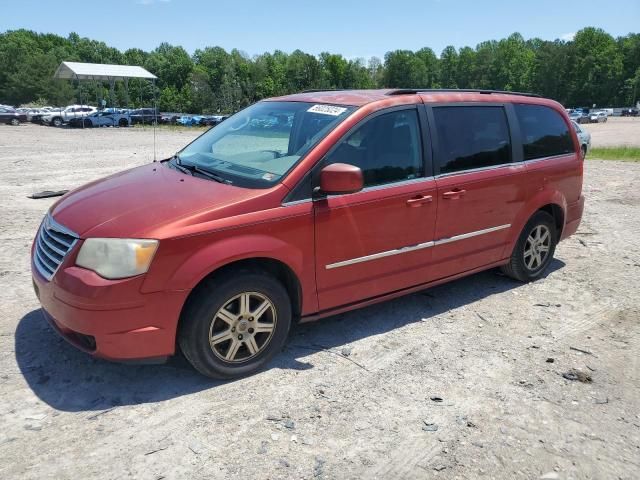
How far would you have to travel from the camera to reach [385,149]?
4188 millimetres

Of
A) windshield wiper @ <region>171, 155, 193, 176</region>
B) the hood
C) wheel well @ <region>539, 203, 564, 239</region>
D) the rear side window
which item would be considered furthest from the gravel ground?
the hood

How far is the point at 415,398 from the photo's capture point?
3.47 metres

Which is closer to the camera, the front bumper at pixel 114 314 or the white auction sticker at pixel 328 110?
the front bumper at pixel 114 314

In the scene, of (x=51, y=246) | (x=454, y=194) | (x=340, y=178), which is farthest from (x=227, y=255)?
(x=454, y=194)

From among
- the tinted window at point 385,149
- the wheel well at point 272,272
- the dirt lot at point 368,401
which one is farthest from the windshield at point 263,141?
the dirt lot at point 368,401

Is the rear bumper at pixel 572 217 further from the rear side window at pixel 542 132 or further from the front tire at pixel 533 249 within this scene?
the rear side window at pixel 542 132

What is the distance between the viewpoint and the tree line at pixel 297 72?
90562mm

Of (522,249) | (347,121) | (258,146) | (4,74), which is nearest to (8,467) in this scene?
(258,146)

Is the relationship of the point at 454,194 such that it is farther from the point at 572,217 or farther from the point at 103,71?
the point at 103,71

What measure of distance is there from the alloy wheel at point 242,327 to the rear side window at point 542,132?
3184mm

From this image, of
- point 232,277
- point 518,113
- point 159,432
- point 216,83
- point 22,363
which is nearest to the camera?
point 159,432

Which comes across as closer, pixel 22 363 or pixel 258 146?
pixel 22 363

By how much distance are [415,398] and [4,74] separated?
10647 cm

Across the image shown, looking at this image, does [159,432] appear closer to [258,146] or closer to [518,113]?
[258,146]
